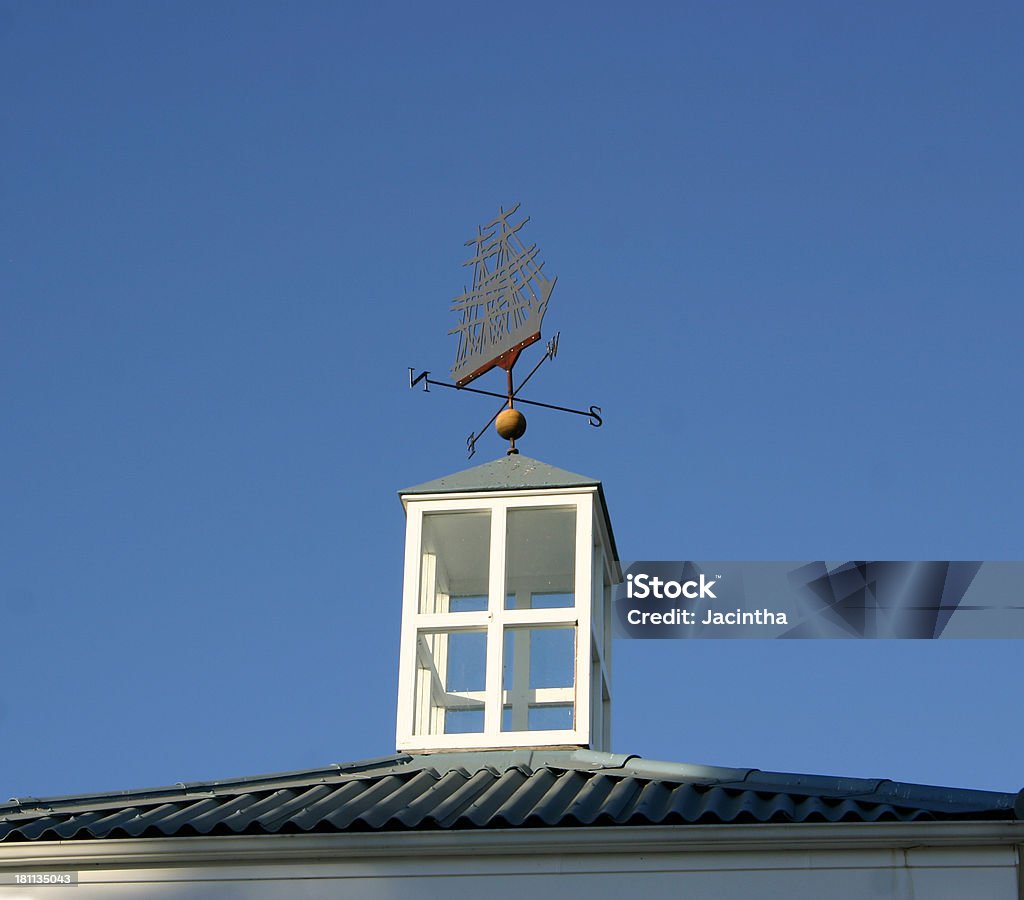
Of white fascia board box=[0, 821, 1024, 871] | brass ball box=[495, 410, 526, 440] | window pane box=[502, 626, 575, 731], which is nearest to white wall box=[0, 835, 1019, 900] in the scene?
white fascia board box=[0, 821, 1024, 871]

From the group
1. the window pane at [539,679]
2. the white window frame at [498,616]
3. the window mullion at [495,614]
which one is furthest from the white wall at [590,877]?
the window pane at [539,679]

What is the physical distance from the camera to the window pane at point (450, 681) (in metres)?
14.2

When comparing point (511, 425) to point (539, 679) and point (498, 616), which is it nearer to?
point (498, 616)

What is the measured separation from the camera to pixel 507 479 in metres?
14.8

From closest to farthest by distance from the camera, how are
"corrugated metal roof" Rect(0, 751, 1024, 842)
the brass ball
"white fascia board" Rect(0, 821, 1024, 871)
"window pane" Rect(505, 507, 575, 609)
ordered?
"white fascia board" Rect(0, 821, 1024, 871) < "corrugated metal roof" Rect(0, 751, 1024, 842) < "window pane" Rect(505, 507, 575, 609) < the brass ball

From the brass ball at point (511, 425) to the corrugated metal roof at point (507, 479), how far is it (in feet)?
1.49

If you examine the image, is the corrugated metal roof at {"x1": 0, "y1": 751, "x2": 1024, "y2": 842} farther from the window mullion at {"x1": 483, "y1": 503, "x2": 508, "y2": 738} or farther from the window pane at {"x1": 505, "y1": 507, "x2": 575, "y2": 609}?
the window pane at {"x1": 505, "y1": 507, "x2": 575, "y2": 609}

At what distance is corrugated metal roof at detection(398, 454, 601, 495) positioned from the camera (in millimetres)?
14664

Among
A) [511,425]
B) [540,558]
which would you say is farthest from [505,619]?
[511,425]

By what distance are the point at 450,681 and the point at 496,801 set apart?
10.8 feet

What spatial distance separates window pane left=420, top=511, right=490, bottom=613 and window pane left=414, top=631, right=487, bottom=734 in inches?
13.9

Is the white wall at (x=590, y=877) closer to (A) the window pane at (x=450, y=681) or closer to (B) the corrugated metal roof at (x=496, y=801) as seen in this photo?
(B) the corrugated metal roof at (x=496, y=801)

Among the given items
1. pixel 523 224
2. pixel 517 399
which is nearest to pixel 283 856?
pixel 517 399

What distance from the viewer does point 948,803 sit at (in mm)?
10438
